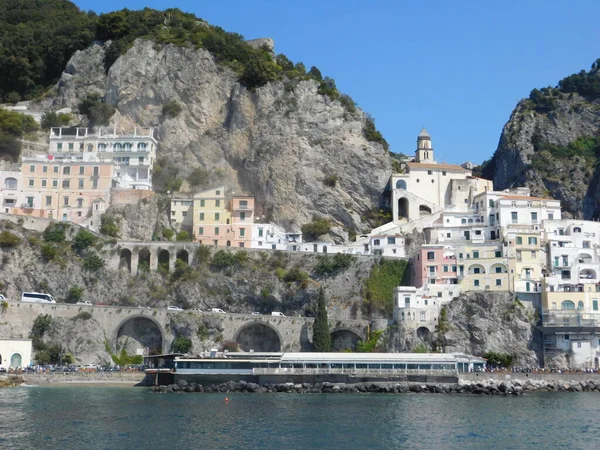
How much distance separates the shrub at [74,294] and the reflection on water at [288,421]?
1462 cm

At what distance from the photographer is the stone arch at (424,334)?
A: 71.5 meters

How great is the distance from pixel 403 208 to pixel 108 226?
96.2 feet

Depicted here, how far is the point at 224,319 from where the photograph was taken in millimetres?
72000

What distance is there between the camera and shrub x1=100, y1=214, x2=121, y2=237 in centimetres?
8019

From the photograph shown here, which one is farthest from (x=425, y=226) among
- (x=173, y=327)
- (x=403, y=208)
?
(x=173, y=327)

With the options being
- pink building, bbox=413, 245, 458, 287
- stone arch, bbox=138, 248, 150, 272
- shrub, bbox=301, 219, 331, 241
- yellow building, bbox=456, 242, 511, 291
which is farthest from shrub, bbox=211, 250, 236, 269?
yellow building, bbox=456, 242, 511, 291

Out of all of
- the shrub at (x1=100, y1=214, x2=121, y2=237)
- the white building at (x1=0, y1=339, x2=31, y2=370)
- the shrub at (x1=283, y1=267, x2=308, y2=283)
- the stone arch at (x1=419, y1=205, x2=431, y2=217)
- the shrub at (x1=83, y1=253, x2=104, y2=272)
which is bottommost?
the white building at (x1=0, y1=339, x2=31, y2=370)

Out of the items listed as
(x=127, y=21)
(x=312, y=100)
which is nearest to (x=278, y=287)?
(x=312, y=100)

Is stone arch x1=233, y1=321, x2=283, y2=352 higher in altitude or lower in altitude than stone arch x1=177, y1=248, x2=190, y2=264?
lower

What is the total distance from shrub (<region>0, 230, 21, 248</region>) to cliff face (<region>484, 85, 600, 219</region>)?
56215 mm

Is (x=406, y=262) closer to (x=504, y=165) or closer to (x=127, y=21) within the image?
(x=504, y=165)

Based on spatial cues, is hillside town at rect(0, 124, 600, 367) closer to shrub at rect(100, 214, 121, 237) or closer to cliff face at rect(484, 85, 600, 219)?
shrub at rect(100, 214, 121, 237)

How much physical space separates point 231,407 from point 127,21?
62.8 m

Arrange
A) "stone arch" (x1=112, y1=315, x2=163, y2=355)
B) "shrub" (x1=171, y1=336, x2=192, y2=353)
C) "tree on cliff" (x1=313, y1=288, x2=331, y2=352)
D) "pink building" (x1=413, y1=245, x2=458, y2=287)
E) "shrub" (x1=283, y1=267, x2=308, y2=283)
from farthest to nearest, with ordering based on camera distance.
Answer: "shrub" (x1=283, y1=267, x2=308, y2=283)
"pink building" (x1=413, y1=245, x2=458, y2=287)
"stone arch" (x1=112, y1=315, x2=163, y2=355)
"shrub" (x1=171, y1=336, x2=192, y2=353)
"tree on cliff" (x1=313, y1=288, x2=331, y2=352)
